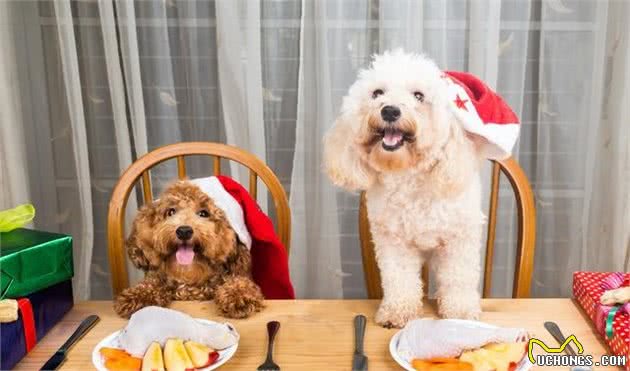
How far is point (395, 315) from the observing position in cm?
97

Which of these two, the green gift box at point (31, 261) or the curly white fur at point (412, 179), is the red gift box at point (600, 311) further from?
the green gift box at point (31, 261)

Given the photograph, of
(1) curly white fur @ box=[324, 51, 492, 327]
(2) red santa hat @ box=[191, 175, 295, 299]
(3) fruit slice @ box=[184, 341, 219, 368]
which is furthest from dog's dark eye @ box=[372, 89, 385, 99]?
(3) fruit slice @ box=[184, 341, 219, 368]

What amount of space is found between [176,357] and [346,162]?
1.33 ft

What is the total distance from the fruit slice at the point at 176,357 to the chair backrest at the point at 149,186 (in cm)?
48

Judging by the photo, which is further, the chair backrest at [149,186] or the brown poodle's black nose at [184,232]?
the chair backrest at [149,186]

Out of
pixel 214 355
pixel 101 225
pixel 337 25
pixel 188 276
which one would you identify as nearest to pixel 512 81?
pixel 337 25

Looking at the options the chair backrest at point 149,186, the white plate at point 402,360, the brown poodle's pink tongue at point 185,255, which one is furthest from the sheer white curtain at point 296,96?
the white plate at point 402,360

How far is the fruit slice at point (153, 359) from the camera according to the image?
31.0 inches

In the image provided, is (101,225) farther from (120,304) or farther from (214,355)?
(214,355)

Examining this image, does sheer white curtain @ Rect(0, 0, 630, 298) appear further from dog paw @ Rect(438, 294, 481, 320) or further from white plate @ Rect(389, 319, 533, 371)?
white plate @ Rect(389, 319, 533, 371)

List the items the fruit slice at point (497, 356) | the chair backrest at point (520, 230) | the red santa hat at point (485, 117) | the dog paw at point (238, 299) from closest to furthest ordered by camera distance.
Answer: the fruit slice at point (497, 356) < the red santa hat at point (485, 117) < the dog paw at point (238, 299) < the chair backrest at point (520, 230)

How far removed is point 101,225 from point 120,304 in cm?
94

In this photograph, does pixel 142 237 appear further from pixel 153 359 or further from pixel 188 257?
pixel 153 359

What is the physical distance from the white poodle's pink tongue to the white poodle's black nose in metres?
0.03
